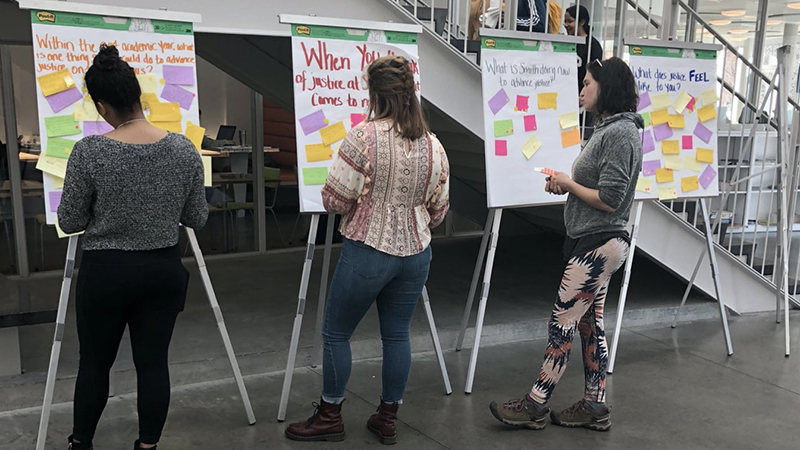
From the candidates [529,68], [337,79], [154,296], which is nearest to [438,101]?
[529,68]

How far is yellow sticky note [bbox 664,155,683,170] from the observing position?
14.0 feet

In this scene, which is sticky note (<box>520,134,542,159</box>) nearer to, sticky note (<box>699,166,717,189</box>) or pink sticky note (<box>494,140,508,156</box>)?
pink sticky note (<box>494,140,508,156</box>)

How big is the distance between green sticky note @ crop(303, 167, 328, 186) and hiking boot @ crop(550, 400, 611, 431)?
5.18 ft

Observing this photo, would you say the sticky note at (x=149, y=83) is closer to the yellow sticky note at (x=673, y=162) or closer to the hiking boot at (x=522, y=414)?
the hiking boot at (x=522, y=414)

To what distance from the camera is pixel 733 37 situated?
909 centimetres

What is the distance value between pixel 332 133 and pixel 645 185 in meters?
2.00

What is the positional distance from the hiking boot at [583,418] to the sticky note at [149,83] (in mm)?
2344

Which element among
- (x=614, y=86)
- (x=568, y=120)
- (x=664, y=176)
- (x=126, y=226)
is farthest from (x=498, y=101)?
(x=126, y=226)

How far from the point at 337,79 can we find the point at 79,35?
3.69 ft

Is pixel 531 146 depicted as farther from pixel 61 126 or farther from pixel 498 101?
pixel 61 126

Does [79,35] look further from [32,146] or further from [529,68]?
[32,146]

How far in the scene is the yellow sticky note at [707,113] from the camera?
14.3 ft

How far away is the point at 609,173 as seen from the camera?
292 centimetres

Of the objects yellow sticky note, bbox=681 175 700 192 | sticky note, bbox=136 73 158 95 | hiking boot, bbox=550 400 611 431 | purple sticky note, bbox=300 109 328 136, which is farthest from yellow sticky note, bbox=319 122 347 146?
yellow sticky note, bbox=681 175 700 192
